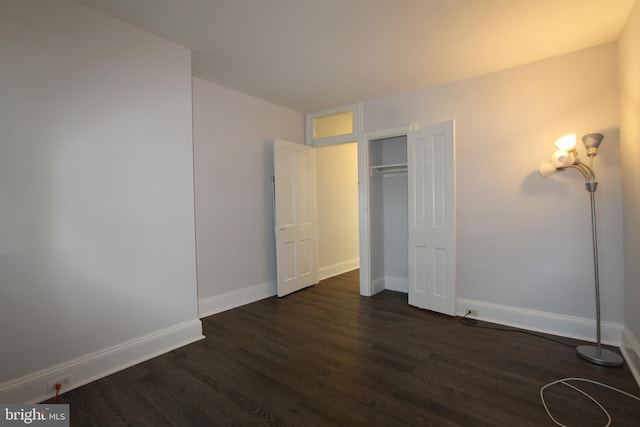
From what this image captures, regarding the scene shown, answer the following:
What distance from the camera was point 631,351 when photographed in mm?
2430

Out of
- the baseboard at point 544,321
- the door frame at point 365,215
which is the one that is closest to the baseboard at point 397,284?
the door frame at point 365,215

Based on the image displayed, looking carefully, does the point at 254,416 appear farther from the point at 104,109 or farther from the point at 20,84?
the point at 20,84

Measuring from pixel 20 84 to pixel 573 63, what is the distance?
4442 mm

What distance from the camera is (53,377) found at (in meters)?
2.11

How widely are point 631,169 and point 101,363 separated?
→ 4290 millimetres

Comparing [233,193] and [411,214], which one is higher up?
[233,193]

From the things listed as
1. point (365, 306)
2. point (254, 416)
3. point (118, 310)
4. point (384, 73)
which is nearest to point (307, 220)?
point (365, 306)

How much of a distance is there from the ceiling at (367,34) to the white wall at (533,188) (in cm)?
26

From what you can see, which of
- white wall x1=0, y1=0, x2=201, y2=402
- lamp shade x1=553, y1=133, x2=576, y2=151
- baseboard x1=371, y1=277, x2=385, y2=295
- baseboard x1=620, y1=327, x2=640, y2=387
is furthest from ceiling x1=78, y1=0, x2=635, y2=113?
baseboard x1=371, y1=277, x2=385, y2=295

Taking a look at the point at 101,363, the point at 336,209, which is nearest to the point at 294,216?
the point at 336,209

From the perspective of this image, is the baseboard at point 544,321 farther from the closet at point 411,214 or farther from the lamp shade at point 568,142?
the lamp shade at point 568,142

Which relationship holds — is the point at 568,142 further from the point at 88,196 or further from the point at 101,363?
the point at 101,363

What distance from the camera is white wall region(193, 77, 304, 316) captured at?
3574 mm

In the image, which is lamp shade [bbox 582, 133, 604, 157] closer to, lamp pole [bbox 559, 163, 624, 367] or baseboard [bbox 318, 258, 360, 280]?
lamp pole [bbox 559, 163, 624, 367]
